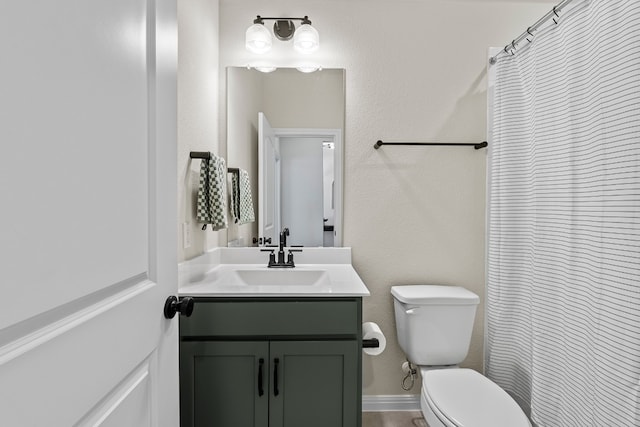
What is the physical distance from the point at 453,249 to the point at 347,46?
53.4 inches

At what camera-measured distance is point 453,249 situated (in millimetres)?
2043

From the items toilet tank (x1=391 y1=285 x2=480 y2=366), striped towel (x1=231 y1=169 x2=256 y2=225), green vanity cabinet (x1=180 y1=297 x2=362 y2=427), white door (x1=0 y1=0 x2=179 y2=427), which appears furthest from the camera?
striped towel (x1=231 y1=169 x2=256 y2=225)

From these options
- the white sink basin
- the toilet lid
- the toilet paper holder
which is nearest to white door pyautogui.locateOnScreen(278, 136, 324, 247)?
the white sink basin

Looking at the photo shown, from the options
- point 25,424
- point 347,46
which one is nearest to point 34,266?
point 25,424

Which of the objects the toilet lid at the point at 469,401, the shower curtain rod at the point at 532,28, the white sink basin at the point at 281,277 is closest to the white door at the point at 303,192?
the white sink basin at the point at 281,277

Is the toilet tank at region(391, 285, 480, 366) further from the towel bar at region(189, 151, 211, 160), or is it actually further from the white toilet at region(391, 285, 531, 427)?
the towel bar at region(189, 151, 211, 160)

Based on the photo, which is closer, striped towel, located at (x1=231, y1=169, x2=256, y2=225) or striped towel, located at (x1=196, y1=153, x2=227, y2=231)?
striped towel, located at (x1=196, y1=153, x2=227, y2=231)

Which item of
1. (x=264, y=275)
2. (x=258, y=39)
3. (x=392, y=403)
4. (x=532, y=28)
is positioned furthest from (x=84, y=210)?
(x=392, y=403)

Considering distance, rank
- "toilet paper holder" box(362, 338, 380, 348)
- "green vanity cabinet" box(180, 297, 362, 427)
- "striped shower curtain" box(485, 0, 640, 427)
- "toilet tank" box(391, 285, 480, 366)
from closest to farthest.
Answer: "striped shower curtain" box(485, 0, 640, 427), "green vanity cabinet" box(180, 297, 362, 427), "toilet paper holder" box(362, 338, 380, 348), "toilet tank" box(391, 285, 480, 366)

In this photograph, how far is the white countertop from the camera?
1.37m

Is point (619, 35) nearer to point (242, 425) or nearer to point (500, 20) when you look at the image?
point (500, 20)

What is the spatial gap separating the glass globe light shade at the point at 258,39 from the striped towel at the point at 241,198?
692 millimetres

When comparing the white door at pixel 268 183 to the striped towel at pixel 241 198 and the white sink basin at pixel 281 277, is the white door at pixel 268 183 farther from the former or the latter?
the white sink basin at pixel 281 277

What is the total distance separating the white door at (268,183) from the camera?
2.00m
